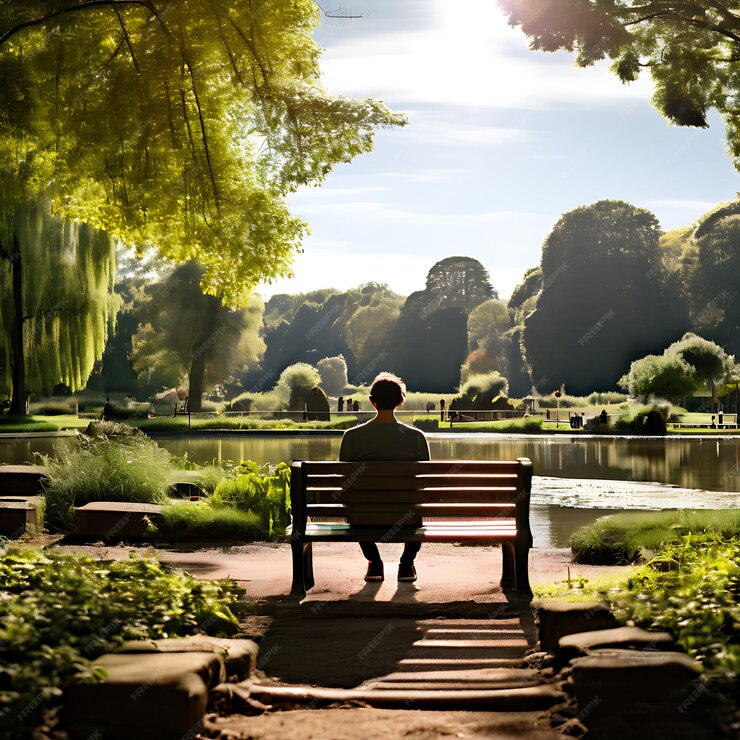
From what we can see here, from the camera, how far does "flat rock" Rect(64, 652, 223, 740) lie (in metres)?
3.68

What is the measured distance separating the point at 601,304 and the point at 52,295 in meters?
55.5

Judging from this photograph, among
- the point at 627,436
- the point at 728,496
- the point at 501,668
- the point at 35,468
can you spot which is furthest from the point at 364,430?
the point at 627,436

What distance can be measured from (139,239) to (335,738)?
37.4 ft

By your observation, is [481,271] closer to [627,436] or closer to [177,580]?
[627,436]

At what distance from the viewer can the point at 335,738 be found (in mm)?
3729

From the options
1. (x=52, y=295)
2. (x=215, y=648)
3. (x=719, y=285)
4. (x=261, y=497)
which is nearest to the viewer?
(x=215, y=648)

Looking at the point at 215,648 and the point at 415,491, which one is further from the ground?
the point at 415,491

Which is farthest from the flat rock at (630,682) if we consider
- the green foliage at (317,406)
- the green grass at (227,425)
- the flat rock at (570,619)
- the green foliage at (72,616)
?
the green foliage at (317,406)

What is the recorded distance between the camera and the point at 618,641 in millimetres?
4199

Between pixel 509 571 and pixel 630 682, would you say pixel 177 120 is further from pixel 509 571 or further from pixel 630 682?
pixel 630 682

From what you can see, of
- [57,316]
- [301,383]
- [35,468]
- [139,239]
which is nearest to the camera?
[35,468]

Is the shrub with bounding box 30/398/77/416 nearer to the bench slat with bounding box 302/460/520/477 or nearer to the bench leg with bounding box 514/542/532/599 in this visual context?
the bench slat with bounding box 302/460/520/477

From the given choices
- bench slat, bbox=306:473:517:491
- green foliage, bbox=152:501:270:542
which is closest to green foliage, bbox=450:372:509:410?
green foliage, bbox=152:501:270:542

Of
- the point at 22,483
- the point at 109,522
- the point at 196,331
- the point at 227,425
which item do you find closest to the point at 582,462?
the point at 22,483
